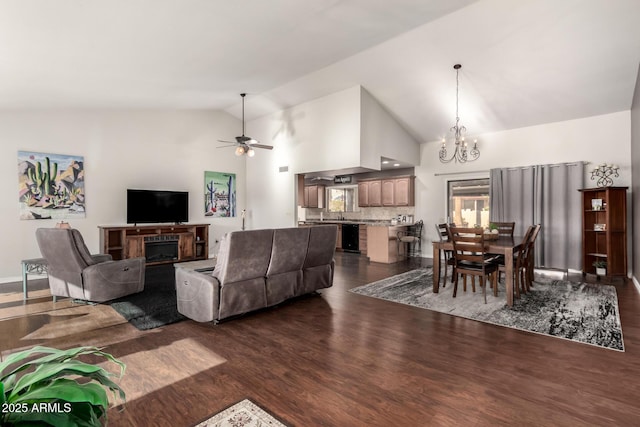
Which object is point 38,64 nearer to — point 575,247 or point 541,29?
point 541,29

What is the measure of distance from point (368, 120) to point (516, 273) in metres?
3.94

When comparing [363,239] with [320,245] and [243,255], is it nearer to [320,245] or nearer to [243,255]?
[320,245]

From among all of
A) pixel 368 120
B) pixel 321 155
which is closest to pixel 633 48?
pixel 368 120

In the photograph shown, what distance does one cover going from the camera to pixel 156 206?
281 inches

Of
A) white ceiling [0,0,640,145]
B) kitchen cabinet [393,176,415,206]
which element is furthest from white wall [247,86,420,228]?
kitchen cabinet [393,176,415,206]

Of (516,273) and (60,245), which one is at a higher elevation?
(60,245)

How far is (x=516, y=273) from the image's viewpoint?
4.27m

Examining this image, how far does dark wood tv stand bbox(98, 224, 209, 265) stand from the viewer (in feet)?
21.1

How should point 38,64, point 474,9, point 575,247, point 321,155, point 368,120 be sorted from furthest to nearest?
point 321,155
point 368,120
point 575,247
point 474,9
point 38,64

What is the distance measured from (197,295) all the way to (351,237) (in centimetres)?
593

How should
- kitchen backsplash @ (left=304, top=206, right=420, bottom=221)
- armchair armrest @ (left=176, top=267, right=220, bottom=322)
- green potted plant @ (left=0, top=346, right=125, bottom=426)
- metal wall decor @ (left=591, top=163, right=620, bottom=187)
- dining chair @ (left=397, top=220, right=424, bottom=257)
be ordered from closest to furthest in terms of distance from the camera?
green potted plant @ (left=0, top=346, right=125, bottom=426), armchair armrest @ (left=176, top=267, right=220, bottom=322), metal wall decor @ (left=591, top=163, right=620, bottom=187), dining chair @ (left=397, top=220, right=424, bottom=257), kitchen backsplash @ (left=304, top=206, right=420, bottom=221)

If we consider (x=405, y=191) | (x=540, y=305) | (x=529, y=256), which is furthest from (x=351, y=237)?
(x=540, y=305)

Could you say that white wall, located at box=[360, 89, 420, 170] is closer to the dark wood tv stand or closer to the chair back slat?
the chair back slat

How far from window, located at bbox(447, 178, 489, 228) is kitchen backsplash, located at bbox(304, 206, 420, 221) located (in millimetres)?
990
